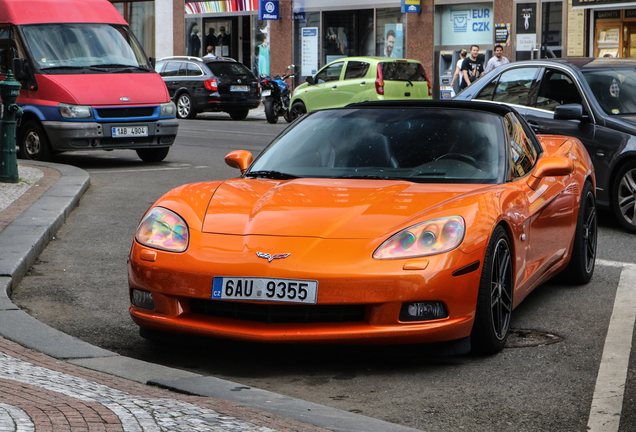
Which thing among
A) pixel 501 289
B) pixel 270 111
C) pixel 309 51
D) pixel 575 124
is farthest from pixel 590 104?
pixel 309 51

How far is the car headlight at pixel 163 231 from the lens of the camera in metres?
4.66

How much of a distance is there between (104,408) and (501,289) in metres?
2.15

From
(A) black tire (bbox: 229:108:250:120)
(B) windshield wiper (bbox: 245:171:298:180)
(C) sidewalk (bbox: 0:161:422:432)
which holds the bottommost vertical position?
(A) black tire (bbox: 229:108:250:120)

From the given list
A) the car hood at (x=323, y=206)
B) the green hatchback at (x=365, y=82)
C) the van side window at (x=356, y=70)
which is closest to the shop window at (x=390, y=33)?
the green hatchback at (x=365, y=82)

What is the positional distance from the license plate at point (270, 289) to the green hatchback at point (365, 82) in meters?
18.0

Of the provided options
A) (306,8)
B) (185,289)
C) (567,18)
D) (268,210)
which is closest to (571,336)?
(268,210)

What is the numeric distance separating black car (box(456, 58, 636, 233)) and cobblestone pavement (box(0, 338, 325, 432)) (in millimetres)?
5759

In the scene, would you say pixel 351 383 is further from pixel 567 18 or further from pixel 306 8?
pixel 306 8

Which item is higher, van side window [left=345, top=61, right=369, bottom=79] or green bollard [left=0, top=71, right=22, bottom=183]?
van side window [left=345, top=61, right=369, bottom=79]

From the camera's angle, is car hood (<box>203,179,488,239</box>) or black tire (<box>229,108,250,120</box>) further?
black tire (<box>229,108,250,120</box>)

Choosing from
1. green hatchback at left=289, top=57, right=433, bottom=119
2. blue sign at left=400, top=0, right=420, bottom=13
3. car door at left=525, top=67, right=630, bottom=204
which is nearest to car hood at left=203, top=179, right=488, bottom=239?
car door at left=525, top=67, right=630, bottom=204

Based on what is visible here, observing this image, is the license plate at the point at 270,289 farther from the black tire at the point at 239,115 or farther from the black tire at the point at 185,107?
the black tire at the point at 239,115

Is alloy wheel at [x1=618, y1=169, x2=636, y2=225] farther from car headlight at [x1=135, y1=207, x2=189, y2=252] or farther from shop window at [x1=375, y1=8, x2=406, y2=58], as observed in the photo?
shop window at [x1=375, y1=8, x2=406, y2=58]

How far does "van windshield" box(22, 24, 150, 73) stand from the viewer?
13695 mm
